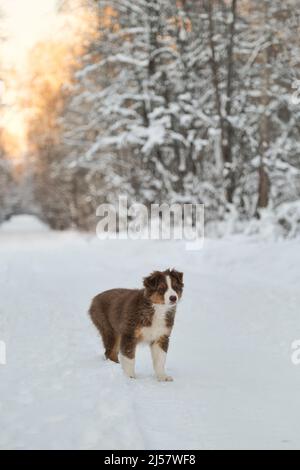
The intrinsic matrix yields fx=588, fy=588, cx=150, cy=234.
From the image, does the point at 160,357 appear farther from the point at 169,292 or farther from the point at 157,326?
the point at 169,292

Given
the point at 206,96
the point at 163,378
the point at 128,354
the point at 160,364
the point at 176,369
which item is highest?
the point at 206,96

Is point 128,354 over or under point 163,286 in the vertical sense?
under

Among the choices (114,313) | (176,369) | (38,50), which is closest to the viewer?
(114,313)

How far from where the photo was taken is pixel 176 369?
7.32 m

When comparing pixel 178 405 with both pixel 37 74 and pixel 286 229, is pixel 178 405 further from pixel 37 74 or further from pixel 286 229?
pixel 37 74

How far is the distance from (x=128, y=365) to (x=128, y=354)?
0.13 meters

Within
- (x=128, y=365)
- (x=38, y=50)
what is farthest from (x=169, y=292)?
(x=38, y=50)

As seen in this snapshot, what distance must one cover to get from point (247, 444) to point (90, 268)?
42.7ft

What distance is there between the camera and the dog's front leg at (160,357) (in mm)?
6555

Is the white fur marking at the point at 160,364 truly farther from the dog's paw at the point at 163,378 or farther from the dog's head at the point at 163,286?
the dog's head at the point at 163,286

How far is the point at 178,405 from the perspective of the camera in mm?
5605

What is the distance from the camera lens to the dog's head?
6.36 metres

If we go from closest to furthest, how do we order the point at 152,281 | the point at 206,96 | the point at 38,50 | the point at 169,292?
the point at 169,292 → the point at 152,281 → the point at 206,96 → the point at 38,50
